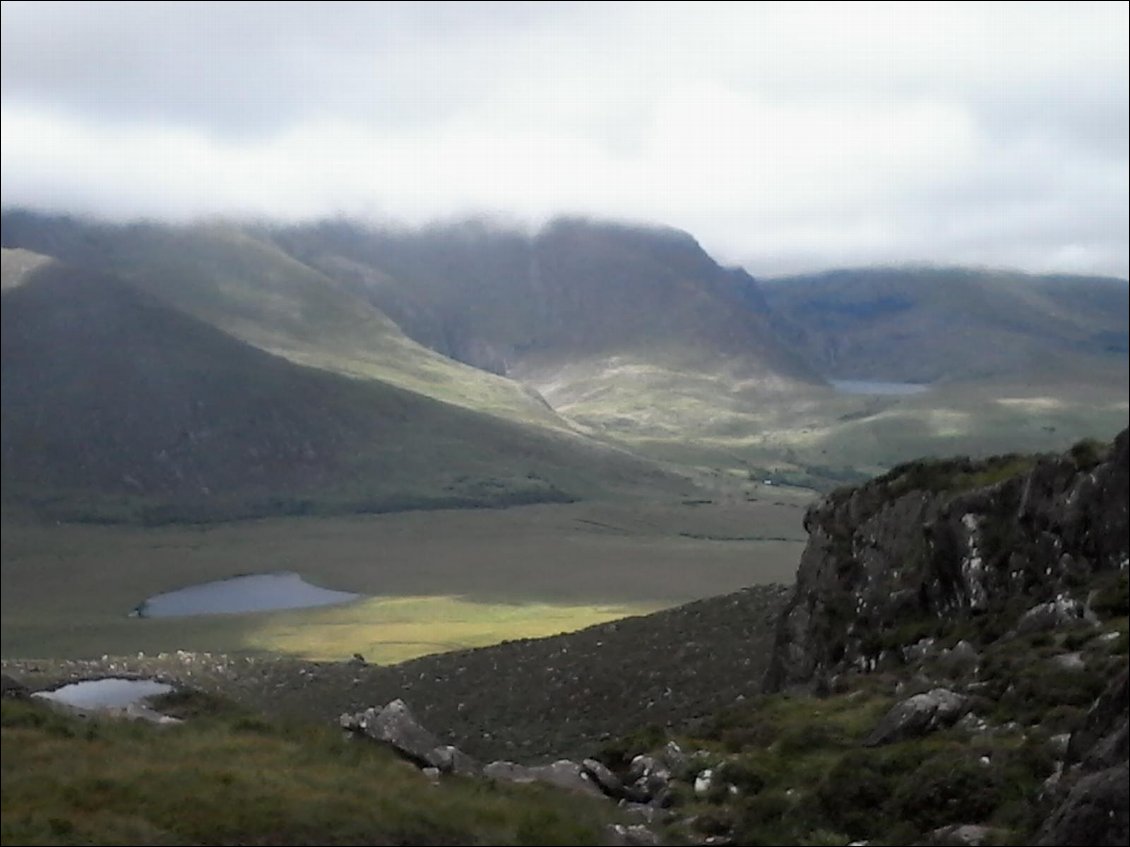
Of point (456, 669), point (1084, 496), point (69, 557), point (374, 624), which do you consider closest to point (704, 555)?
point (374, 624)

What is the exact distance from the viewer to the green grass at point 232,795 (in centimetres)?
1597

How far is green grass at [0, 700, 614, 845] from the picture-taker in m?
16.0

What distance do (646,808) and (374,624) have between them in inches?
3944

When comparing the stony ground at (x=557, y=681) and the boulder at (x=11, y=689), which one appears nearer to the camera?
the boulder at (x=11, y=689)

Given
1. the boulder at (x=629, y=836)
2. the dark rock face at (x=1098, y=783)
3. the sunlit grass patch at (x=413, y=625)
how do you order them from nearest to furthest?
the dark rock face at (x=1098, y=783)
the boulder at (x=629, y=836)
the sunlit grass patch at (x=413, y=625)

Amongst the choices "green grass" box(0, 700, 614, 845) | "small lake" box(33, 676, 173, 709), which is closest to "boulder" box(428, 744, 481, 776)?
"green grass" box(0, 700, 614, 845)

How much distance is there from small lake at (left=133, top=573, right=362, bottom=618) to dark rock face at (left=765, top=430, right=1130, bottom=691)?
352 feet

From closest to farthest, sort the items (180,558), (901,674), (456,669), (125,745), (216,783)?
(216,783) < (125,745) < (901,674) < (456,669) < (180,558)

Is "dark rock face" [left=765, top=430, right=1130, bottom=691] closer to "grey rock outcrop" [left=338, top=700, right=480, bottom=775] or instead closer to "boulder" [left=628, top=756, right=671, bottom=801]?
"boulder" [left=628, top=756, right=671, bottom=801]

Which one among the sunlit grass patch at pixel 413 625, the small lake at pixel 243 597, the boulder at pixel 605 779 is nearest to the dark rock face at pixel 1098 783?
the boulder at pixel 605 779

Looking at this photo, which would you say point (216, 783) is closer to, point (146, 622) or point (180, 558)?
point (146, 622)

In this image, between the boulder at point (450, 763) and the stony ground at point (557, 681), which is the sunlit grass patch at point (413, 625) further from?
the boulder at point (450, 763)

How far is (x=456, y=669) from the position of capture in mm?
66688

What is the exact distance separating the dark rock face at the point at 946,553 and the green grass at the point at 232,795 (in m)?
16.4
